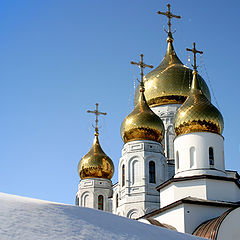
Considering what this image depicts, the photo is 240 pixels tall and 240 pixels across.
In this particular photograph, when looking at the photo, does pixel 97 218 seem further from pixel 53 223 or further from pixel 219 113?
pixel 219 113

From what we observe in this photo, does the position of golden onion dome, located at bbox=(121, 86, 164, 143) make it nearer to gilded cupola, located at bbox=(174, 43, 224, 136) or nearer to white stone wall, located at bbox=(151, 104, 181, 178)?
white stone wall, located at bbox=(151, 104, 181, 178)

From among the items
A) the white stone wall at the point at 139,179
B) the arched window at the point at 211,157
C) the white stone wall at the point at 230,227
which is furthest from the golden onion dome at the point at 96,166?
the white stone wall at the point at 230,227

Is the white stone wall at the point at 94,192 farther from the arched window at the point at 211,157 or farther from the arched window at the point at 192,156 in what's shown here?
the arched window at the point at 211,157

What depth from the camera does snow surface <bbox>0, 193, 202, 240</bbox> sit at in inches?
191

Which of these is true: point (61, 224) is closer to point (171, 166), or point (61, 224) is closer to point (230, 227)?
point (230, 227)

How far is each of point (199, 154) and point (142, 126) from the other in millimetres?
4769

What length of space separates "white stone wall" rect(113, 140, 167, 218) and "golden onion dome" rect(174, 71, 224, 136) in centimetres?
371

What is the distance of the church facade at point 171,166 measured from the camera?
15234 millimetres

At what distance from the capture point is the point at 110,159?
1008 inches

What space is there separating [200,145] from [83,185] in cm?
1026

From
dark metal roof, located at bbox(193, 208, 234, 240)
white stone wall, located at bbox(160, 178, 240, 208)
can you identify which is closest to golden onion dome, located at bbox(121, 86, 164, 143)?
white stone wall, located at bbox(160, 178, 240, 208)

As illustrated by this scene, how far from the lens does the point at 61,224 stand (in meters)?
5.20

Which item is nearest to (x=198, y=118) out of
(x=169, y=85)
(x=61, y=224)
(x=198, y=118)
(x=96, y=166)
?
(x=198, y=118)

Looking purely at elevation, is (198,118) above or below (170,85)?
below
